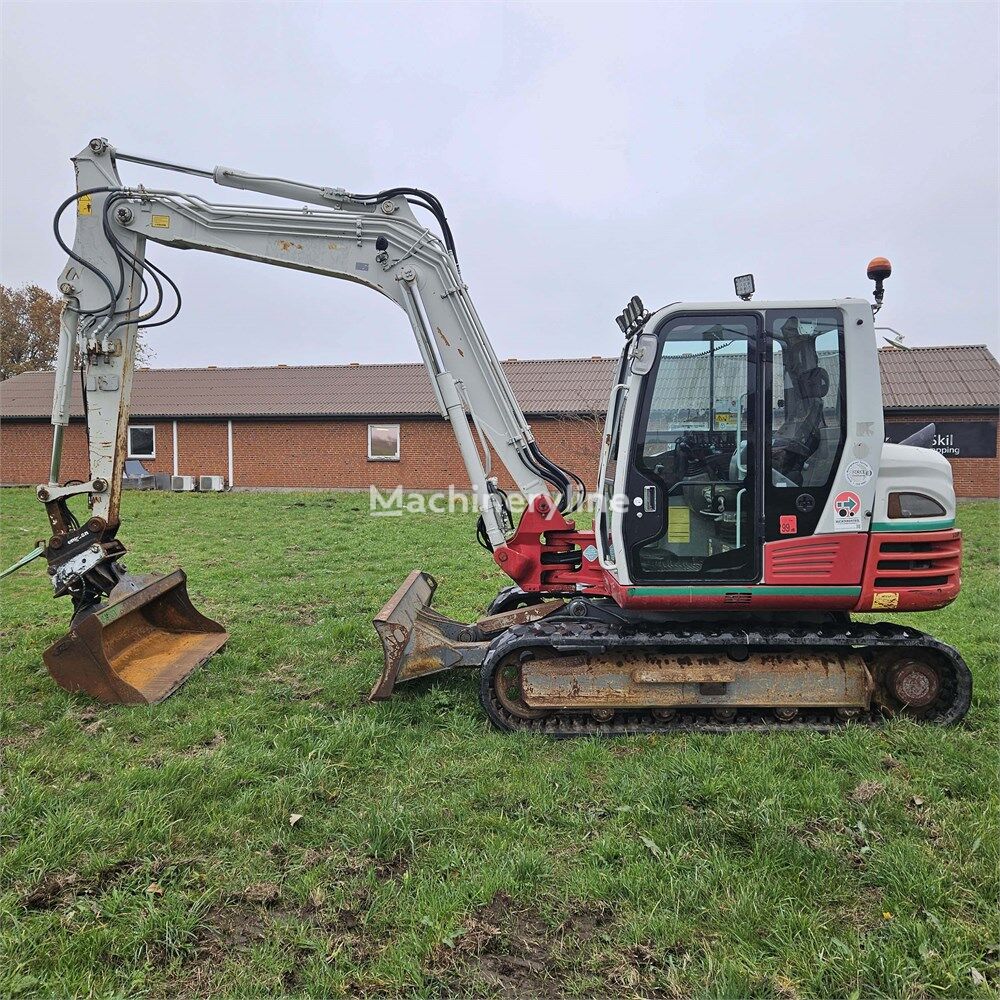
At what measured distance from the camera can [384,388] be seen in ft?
77.9

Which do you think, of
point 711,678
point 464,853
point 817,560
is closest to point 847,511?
→ point 817,560

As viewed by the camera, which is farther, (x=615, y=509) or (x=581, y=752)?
(x=615, y=509)

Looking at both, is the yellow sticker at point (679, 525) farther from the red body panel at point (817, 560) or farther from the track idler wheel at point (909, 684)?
the track idler wheel at point (909, 684)

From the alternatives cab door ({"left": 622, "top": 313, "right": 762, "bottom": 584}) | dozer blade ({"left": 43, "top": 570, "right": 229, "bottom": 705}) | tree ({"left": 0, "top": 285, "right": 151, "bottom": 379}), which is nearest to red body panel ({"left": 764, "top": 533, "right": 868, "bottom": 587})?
cab door ({"left": 622, "top": 313, "right": 762, "bottom": 584})

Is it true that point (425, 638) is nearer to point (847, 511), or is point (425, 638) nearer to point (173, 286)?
point (847, 511)

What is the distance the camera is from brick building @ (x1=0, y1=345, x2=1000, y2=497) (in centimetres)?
1977

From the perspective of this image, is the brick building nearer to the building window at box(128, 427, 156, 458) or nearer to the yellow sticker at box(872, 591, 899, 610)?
the building window at box(128, 427, 156, 458)

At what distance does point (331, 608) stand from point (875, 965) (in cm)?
616

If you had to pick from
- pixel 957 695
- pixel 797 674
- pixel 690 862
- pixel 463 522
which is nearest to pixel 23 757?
pixel 690 862

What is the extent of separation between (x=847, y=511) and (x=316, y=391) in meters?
21.8

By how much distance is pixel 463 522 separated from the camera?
48.9 ft

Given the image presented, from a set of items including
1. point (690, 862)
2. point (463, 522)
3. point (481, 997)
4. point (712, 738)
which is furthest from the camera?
point (463, 522)

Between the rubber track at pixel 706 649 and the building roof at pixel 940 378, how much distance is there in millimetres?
17338

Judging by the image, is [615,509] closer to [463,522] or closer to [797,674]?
[797,674]
